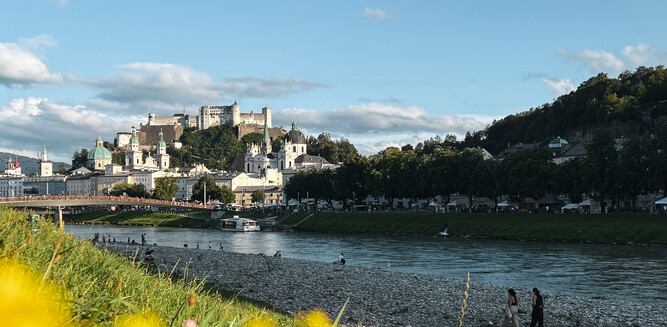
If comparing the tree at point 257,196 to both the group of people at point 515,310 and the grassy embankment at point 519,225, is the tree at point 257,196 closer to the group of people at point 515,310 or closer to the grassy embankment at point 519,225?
the grassy embankment at point 519,225

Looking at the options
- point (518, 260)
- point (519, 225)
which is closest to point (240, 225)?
point (519, 225)

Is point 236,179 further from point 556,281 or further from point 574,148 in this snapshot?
point 556,281

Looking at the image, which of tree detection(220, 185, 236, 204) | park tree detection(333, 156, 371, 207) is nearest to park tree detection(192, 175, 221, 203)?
tree detection(220, 185, 236, 204)

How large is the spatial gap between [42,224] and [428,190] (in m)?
87.0

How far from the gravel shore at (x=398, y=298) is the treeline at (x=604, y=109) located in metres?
91.5

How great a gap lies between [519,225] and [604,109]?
6143cm

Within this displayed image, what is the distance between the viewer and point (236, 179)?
198625 millimetres

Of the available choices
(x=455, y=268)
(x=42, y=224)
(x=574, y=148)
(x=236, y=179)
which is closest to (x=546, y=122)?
(x=574, y=148)

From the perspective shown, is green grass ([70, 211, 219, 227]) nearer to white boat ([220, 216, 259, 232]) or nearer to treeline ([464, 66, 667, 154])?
white boat ([220, 216, 259, 232])

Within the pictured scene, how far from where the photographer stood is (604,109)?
123 m

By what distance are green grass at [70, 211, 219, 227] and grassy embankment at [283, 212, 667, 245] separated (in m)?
28.3

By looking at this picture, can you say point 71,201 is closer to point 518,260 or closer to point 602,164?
point 602,164

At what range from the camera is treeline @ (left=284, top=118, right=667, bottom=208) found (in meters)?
70.1

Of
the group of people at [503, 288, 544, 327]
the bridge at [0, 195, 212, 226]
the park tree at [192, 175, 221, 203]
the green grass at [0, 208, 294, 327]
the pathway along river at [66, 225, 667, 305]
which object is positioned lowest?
the pathway along river at [66, 225, 667, 305]
